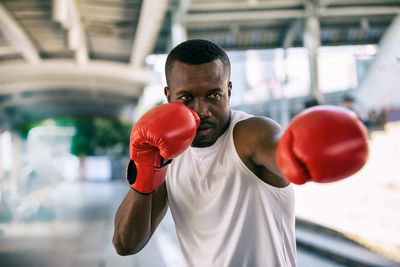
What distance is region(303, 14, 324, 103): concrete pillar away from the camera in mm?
9266

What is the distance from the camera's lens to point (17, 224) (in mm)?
6574

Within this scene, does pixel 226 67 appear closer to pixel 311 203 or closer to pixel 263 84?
pixel 311 203

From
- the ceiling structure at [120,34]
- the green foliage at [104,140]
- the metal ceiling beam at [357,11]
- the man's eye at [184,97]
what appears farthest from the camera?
the green foliage at [104,140]

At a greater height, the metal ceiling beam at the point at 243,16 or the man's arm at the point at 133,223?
the metal ceiling beam at the point at 243,16

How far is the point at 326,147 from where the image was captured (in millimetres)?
788

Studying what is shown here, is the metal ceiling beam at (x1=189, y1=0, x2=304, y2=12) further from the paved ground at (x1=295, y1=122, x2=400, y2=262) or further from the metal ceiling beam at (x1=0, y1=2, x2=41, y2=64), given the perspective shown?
the paved ground at (x1=295, y1=122, x2=400, y2=262)

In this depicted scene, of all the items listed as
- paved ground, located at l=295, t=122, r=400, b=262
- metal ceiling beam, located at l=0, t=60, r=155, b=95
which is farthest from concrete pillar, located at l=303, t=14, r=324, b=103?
metal ceiling beam, located at l=0, t=60, r=155, b=95

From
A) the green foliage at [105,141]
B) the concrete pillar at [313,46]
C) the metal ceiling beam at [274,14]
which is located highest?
the metal ceiling beam at [274,14]

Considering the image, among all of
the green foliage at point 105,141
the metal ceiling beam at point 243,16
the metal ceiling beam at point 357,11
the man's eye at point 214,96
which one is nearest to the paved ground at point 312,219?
the man's eye at point 214,96

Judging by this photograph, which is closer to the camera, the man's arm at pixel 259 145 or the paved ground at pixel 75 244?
the man's arm at pixel 259 145

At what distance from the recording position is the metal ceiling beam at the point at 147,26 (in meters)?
5.17

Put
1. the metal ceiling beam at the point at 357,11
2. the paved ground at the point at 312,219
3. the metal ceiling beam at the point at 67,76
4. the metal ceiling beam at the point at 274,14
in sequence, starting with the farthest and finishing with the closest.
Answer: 1. the metal ceiling beam at the point at 357,11
2. the metal ceiling beam at the point at 274,14
3. the metal ceiling beam at the point at 67,76
4. the paved ground at the point at 312,219

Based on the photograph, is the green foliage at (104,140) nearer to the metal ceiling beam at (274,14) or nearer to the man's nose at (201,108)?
the metal ceiling beam at (274,14)

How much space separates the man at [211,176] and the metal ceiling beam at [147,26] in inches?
164
